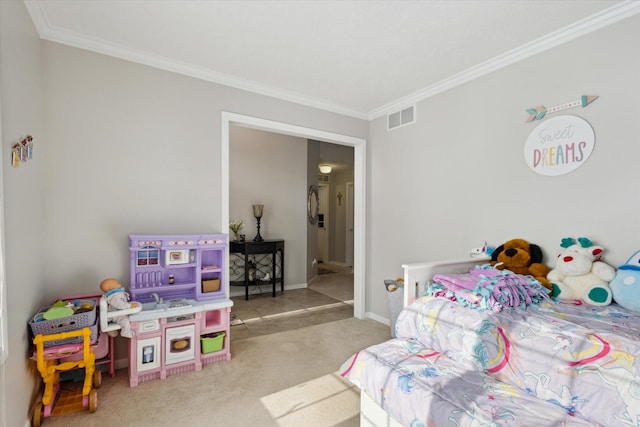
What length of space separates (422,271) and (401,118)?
75.3 inches

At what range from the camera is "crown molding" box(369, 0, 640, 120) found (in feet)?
6.47

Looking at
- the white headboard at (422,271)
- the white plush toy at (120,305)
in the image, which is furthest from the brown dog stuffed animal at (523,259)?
the white plush toy at (120,305)

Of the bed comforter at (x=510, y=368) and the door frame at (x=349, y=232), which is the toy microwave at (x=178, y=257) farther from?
the door frame at (x=349, y=232)

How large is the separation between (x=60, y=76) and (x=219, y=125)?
117 cm

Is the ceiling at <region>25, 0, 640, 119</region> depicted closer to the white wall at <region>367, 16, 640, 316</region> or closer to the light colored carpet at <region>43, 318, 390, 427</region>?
the white wall at <region>367, 16, 640, 316</region>

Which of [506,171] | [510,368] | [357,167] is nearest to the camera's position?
[510,368]

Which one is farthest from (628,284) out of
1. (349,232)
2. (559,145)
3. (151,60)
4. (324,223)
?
(324,223)

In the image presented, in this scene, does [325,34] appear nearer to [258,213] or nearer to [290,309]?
[258,213]

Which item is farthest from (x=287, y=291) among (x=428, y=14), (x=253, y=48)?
(x=428, y=14)

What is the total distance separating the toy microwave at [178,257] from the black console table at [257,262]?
2020mm

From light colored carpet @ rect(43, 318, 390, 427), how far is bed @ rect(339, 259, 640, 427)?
48 centimetres

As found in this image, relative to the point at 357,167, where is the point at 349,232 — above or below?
below

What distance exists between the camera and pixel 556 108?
2268 millimetres

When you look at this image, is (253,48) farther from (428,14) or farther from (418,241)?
(418,241)
